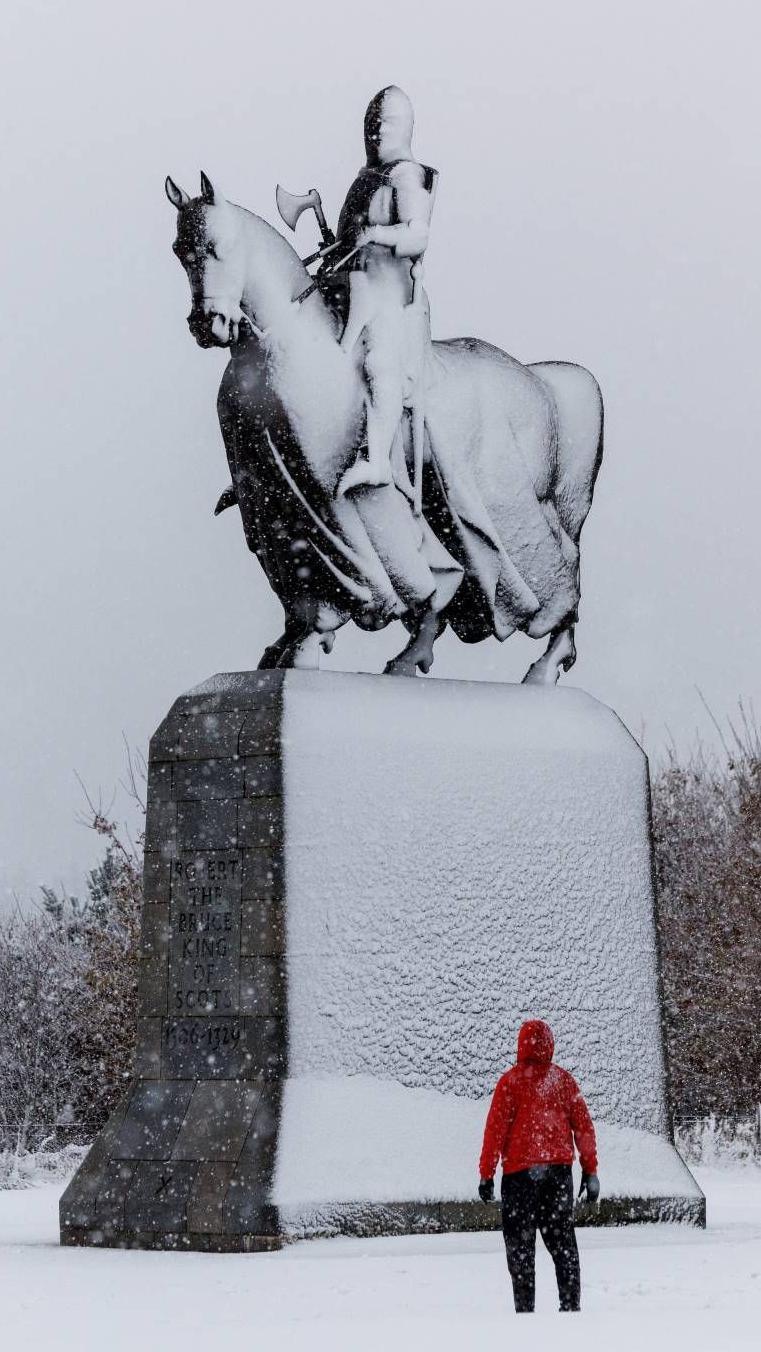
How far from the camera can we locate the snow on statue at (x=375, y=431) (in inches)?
482

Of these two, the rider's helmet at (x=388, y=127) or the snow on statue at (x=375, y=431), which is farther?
the rider's helmet at (x=388, y=127)

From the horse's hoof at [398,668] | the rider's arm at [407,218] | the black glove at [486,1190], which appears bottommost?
the black glove at [486,1190]

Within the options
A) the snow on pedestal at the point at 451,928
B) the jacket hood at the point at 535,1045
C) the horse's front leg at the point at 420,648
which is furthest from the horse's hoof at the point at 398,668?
the jacket hood at the point at 535,1045

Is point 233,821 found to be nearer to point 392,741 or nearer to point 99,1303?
point 392,741

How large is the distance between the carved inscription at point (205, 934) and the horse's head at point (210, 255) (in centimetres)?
285

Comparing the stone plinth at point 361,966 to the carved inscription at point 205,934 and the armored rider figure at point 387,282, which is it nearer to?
the carved inscription at point 205,934

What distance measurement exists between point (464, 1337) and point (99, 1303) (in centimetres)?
187

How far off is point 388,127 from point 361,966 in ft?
16.2

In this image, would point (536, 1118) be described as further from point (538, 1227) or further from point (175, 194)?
point (175, 194)

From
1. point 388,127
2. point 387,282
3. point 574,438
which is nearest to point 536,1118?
point 387,282

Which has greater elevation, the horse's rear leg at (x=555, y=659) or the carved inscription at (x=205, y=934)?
the horse's rear leg at (x=555, y=659)

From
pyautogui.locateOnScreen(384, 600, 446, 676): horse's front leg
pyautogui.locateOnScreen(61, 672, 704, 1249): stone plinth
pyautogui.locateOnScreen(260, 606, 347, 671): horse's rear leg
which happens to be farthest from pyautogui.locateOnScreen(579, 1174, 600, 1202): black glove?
pyautogui.locateOnScreen(384, 600, 446, 676): horse's front leg

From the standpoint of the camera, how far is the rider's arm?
12.7 m

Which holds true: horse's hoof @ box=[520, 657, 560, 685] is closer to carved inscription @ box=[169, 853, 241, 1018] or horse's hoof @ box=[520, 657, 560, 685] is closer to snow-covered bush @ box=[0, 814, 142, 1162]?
carved inscription @ box=[169, 853, 241, 1018]
